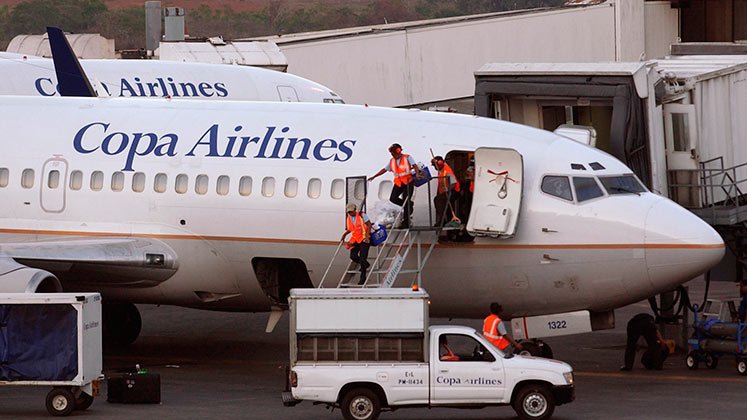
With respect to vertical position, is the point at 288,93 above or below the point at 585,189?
above

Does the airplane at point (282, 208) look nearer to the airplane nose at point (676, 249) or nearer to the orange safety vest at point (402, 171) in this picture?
the airplane nose at point (676, 249)

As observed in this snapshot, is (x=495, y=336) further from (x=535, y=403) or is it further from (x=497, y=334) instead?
(x=535, y=403)

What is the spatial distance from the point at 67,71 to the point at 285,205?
12754mm

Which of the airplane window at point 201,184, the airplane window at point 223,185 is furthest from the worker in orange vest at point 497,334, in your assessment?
the airplane window at point 201,184

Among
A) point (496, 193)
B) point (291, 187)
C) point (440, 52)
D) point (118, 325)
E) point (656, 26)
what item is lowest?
point (118, 325)

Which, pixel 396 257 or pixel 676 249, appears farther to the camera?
pixel 396 257

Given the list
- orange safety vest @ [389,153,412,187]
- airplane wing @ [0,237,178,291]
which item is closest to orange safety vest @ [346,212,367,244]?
orange safety vest @ [389,153,412,187]

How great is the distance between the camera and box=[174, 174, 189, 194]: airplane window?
31.0 meters

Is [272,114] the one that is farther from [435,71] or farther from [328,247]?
[435,71]

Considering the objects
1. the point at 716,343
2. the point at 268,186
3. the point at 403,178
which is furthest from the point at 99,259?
the point at 716,343

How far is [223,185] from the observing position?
30906 millimetres

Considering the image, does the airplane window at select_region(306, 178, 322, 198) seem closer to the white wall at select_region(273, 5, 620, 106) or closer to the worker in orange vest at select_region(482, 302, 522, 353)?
the worker in orange vest at select_region(482, 302, 522, 353)

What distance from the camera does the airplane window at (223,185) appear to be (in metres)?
30.8

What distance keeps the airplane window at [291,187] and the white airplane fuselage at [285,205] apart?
1.0 inches
